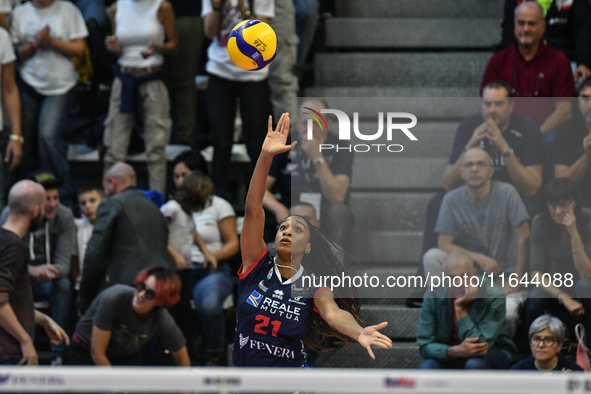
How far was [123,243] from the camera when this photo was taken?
19.4ft

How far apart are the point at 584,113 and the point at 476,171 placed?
925 mm

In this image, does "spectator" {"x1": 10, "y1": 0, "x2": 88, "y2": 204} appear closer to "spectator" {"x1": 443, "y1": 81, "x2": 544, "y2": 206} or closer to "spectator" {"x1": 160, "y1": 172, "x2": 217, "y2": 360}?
"spectator" {"x1": 160, "y1": 172, "x2": 217, "y2": 360}

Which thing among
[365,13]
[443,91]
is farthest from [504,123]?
[365,13]

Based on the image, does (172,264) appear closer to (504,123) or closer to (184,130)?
Result: (184,130)

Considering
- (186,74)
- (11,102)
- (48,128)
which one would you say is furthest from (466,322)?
(11,102)

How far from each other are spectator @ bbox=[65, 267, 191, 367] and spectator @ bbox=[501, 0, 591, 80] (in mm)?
3694

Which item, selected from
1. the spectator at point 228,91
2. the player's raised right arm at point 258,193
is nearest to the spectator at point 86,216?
the spectator at point 228,91

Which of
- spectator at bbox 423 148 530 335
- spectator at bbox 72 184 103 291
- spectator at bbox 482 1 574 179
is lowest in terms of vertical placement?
spectator at bbox 72 184 103 291

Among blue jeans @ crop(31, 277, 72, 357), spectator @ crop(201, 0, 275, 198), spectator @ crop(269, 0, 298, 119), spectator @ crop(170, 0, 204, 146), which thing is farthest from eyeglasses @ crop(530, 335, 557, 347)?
spectator @ crop(170, 0, 204, 146)

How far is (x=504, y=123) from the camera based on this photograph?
17.8 ft

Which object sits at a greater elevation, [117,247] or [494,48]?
[494,48]

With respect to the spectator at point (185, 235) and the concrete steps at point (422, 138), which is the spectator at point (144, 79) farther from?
the concrete steps at point (422, 138)

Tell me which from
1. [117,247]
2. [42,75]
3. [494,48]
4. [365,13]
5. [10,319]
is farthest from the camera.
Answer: [365,13]

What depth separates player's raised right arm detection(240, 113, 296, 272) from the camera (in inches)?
161
